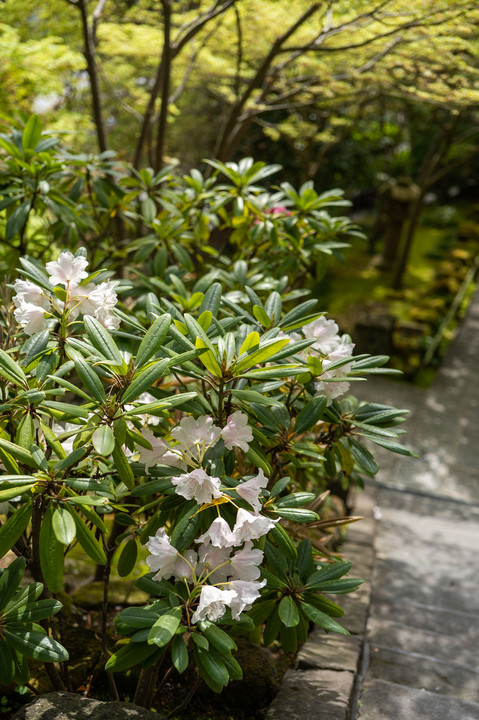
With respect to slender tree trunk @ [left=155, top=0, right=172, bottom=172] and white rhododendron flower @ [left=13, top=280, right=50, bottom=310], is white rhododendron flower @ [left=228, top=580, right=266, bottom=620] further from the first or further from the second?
slender tree trunk @ [left=155, top=0, right=172, bottom=172]

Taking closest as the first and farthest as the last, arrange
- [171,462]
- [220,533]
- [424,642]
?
1. [220,533]
2. [171,462]
3. [424,642]

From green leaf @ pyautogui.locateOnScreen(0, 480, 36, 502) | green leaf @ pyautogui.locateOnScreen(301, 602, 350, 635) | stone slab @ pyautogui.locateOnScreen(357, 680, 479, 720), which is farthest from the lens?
stone slab @ pyautogui.locateOnScreen(357, 680, 479, 720)

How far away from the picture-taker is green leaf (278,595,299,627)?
1.59 metres

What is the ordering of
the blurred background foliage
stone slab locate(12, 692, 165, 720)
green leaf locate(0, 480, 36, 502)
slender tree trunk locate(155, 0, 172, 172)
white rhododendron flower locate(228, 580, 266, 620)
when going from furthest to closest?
the blurred background foliage
slender tree trunk locate(155, 0, 172, 172)
stone slab locate(12, 692, 165, 720)
white rhododendron flower locate(228, 580, 266, 620)
green leaf locate(0, 480, 36, 502)

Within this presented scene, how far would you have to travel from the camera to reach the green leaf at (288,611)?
1.59 metres

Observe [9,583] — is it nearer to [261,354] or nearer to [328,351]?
[261,354]

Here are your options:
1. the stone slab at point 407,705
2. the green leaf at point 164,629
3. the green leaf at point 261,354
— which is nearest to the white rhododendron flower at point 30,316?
the green leaf at point 261,354

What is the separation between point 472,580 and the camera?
3354mm

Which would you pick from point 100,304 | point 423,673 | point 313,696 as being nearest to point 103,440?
point 100,304

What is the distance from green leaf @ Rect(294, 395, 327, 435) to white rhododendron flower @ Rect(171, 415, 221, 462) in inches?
11.6

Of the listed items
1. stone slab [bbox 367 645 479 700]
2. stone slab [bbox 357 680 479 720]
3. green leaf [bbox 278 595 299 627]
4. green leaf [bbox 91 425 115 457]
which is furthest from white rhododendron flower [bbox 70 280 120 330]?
stone slab [bbox 367 645 479 700]

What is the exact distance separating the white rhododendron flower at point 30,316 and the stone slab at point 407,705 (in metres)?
1.53

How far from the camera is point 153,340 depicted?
152cm

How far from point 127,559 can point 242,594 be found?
476 millimetres
